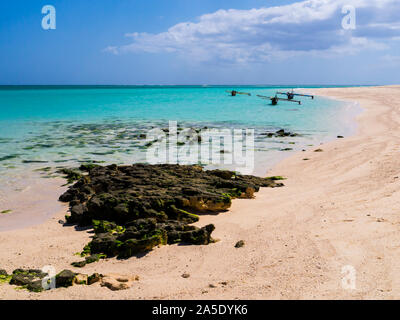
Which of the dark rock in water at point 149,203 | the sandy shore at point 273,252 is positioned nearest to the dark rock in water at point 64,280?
the sandy shore at point 273,252

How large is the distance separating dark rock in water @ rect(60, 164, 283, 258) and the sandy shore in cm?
27

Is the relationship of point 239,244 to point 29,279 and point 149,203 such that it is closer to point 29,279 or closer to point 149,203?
point 149,203

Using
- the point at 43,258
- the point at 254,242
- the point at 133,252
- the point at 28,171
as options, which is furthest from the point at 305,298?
the point at 28,171

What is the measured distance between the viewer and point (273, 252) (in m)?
5.46

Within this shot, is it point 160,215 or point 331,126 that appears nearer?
point 160,215

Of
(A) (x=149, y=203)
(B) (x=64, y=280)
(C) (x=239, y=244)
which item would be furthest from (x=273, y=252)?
(B) (x=64, y=280)

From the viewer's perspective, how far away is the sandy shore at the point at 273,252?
434 centimetres

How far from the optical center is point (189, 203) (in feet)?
24.8

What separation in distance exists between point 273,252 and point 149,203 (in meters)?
2.92

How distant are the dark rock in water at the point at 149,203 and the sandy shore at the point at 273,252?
0.90 feet

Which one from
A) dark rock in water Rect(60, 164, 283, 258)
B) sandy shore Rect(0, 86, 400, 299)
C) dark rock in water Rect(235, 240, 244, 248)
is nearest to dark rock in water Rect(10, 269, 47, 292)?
sandy shore Rect(0, 86, 400, 299)

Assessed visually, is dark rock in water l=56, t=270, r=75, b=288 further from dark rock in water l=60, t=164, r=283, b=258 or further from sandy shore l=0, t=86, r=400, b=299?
dark rock in water l=60, t=164, r=283, b=258
